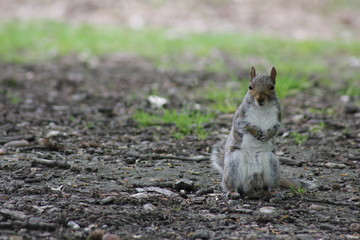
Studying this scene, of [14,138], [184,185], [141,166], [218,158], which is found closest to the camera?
[184,185]

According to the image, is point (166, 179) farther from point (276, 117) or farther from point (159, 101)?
point (159, 101)

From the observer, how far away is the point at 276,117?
129 inches

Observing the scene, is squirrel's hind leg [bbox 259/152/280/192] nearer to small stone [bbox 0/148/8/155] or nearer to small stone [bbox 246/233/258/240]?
small stone [bbox 246/233/258/240]

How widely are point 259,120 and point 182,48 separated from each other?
262 inches

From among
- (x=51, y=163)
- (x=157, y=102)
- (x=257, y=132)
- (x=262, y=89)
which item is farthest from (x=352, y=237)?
(x=157, y=102)

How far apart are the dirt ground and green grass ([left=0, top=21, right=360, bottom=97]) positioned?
71 cm

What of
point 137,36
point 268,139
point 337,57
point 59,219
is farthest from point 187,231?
point 137,36

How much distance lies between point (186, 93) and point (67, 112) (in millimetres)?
1542

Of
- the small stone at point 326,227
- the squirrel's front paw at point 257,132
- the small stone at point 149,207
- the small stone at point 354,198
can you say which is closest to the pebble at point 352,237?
the small stone at point 326,227

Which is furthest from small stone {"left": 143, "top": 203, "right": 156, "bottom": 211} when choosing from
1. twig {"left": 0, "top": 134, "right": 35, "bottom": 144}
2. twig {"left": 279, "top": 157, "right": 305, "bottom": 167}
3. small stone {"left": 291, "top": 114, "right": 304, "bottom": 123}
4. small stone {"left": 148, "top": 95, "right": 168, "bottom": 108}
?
small stone {"left": 148, "top": 95, "right": 168, "bottom": 108}

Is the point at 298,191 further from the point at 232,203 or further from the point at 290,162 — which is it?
the point at 290,162

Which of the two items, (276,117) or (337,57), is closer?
(276,117)

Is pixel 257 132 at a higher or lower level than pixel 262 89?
lower

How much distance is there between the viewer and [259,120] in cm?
326
